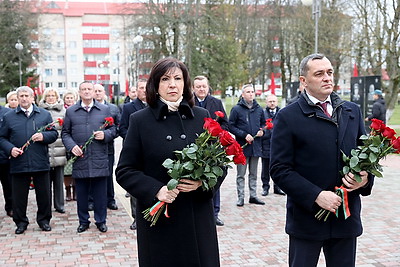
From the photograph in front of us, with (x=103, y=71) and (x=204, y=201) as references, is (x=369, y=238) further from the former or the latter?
(x=103, y=71)

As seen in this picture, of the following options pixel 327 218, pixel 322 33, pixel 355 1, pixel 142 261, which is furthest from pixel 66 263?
pixel 322 33

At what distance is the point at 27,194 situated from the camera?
6.90m

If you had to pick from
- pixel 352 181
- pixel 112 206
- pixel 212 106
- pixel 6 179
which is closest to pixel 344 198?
pixel 352 181

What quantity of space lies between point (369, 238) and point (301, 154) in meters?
3.72

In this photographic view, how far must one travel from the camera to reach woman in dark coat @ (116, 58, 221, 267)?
3174mm

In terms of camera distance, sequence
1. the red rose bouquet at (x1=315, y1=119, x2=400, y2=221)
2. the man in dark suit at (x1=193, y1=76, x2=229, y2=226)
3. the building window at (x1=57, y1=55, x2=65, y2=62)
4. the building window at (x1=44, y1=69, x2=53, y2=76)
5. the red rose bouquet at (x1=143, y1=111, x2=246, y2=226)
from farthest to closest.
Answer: the building window at (x1=44, y1=69, x2=53, y2=76) → the building window at (x1=57, y1=55, x2=65, y2=62) → the man in dark suit at (x1=193, y1=76, x2=229, y2=226) → the red rose bouquet at (x1=315, y1=119, x2=400, y2=221) → the red rose bouquet at (x1=143, y1=111, x2=246, y2=226)

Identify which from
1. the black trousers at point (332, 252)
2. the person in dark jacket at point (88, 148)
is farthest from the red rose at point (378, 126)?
the person in dark jacket at point (88, 148)

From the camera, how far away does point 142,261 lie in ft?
10.7

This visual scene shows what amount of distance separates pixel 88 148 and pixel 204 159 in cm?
413

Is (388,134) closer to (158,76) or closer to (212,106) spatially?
(158,76)

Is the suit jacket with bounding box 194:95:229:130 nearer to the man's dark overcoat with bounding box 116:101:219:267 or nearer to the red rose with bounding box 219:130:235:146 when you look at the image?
the man's dark overcoat with bounding box 116:101:219:267

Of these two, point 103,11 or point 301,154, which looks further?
point 103,11

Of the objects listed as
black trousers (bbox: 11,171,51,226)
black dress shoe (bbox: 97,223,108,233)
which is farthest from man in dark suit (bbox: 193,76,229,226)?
black trousers (bbox: 11,171,51,226)

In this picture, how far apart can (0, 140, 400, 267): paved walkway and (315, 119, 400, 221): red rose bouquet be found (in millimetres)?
2467
